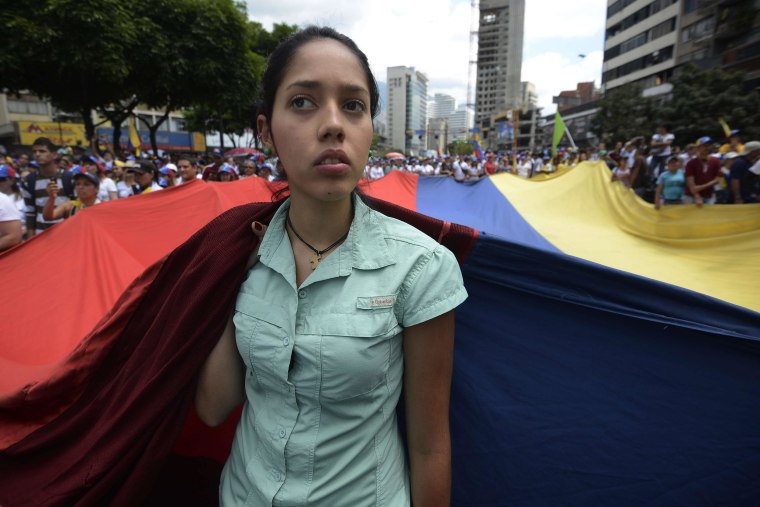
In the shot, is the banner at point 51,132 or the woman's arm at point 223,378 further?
the banner at point 51,132

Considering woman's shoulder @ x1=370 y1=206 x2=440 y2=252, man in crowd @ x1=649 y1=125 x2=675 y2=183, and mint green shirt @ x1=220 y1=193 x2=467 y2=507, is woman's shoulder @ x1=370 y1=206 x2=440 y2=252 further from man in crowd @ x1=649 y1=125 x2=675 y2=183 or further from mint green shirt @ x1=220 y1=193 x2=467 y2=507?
man in crowd @ x1=649 y1=125 x2=675 y2=183

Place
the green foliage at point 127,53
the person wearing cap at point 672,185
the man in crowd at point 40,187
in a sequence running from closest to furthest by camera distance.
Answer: the man in crowd at point 40,187
the person wearing cap at point 672,185
the green foliage at point 127,53

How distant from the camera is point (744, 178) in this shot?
7.18 meters

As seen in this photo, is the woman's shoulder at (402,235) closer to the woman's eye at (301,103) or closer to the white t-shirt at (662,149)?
the woman's eye at (301,103)

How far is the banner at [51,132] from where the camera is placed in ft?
117

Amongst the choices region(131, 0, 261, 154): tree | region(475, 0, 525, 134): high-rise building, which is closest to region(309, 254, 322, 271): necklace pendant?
region(131, 0, 261, 154): tree

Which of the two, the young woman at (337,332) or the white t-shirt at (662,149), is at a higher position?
the white t-shirt at (662,149)

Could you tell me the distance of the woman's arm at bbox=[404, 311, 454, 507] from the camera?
1.01 meters

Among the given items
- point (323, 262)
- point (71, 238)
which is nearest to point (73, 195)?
point (71, 238)

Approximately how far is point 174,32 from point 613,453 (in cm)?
2144

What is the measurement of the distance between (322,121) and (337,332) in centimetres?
50

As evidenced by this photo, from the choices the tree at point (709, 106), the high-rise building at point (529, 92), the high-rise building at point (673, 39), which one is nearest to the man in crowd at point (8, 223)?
the tree at point (709, 106)

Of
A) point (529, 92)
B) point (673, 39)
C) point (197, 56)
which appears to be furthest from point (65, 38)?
point (529, 92)

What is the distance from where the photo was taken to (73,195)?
6.20m
